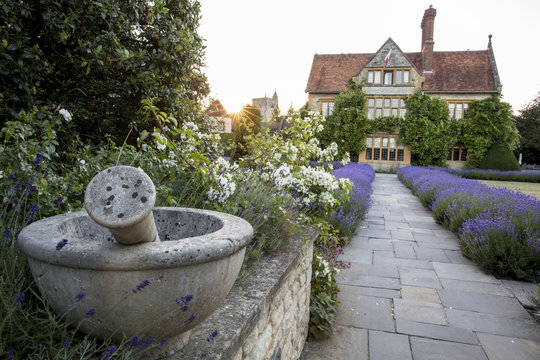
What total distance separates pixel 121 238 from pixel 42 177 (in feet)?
3.95

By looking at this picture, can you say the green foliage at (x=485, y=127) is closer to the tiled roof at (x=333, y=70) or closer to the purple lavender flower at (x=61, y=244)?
the tiled roof at (x=333, y=70)

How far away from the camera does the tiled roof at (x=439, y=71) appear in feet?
81.0

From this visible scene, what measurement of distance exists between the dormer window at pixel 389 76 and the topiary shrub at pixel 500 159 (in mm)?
7574

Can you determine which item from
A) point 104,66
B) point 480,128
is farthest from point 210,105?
point 480,128

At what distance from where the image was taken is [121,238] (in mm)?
1009

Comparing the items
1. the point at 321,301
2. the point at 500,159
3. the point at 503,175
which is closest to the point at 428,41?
the point at 500,159

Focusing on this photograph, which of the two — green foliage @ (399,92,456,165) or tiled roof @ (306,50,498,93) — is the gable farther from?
green foliage @ (399,92,456,165)

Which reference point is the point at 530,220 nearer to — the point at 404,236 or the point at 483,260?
the point at 483,260

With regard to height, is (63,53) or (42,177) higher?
(63,53)

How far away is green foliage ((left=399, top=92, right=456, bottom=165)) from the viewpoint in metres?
23.9

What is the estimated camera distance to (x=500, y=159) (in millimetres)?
22938

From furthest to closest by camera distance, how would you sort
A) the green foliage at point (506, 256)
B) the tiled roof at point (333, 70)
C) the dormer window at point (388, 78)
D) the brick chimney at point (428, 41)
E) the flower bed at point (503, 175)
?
the tiled roof at point (333, 70) < the brick chimney at point (428, 41) < the dormer window at point (388, 78) < the flower bed at point (503, 175) < the green foliage at point (506, 256)

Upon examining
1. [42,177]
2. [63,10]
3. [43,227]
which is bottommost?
[43,227]

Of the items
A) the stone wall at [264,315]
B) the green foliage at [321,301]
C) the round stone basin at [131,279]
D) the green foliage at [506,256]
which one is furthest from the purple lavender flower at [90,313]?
the green foliage at [506,256]
